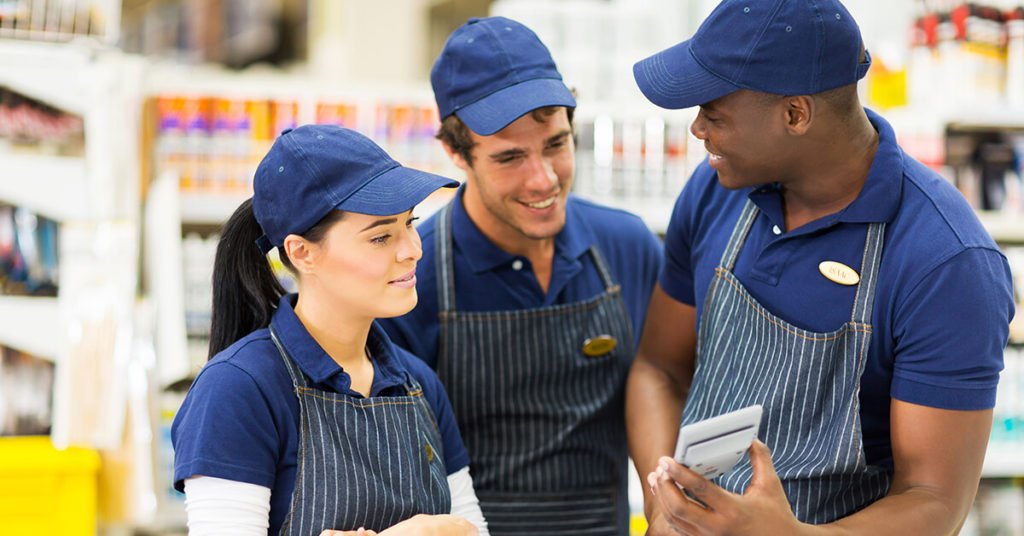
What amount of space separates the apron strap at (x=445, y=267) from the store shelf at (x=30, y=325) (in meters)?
2.02

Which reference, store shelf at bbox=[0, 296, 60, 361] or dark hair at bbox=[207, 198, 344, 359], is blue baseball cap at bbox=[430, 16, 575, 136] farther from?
store shelf at bbox=[0, 296, 60, 361]

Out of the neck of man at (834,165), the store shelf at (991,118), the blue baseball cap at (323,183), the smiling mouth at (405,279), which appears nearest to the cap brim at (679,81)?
the neck of man at (834,165)

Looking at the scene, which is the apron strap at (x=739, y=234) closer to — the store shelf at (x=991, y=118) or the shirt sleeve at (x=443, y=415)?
the shirt sleeve at (x=443, y=415)

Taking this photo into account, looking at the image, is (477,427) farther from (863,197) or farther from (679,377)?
(863,197)

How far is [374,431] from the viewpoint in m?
1.93

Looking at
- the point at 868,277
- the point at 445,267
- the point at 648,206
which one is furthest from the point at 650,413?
the point at 648,206

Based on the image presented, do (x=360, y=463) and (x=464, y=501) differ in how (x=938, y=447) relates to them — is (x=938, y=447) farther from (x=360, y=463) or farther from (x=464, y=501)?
(x=360, y=463)

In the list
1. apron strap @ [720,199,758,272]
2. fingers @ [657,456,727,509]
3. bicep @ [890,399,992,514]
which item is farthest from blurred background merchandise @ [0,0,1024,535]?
bicep @ [890,399,992,514]

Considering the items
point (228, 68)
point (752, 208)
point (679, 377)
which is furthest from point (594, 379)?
point (228, 68)

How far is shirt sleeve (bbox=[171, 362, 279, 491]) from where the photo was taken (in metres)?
1.72

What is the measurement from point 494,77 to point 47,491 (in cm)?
218

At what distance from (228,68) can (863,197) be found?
676 centimetres

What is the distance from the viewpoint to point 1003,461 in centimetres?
434

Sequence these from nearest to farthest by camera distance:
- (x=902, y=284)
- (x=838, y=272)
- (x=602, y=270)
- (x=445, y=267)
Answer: (x=902, y=284) < (x=838, y=272) < (x=445, y=267) < (x=602, y=270)
